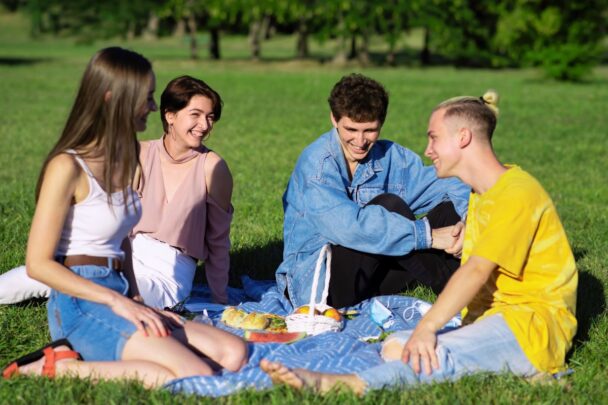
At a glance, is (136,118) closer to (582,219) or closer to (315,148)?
(315,148)

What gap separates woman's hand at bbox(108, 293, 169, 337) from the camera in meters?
4.29

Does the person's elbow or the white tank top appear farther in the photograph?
the white tank top

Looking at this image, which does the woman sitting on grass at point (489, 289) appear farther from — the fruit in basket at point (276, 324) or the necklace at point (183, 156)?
the necklace at point (183, 156)

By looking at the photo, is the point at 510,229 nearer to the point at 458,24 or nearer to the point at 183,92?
the point at 183,92

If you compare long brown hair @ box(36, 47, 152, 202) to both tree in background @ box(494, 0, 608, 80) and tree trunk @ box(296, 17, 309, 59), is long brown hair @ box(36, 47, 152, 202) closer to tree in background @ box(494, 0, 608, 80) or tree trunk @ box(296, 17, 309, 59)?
tree in background @ box(494, 0, 608, 80)

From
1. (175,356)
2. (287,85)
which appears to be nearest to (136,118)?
(175,356)

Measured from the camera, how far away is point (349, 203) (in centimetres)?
575

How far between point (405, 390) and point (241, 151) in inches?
418

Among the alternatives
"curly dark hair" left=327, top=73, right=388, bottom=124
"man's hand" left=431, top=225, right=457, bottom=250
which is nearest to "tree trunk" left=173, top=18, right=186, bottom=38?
"curly dark hair" left=327, top=73, right=388, bottom=124

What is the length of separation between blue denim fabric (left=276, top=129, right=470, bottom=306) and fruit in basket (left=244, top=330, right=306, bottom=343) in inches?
29.0

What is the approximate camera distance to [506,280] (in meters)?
4.66

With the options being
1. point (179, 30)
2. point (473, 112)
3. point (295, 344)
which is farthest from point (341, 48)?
point (179, 30)

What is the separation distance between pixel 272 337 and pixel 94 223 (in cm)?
138

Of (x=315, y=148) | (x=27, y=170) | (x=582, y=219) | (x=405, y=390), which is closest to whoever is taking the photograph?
(x=405, y=390)
